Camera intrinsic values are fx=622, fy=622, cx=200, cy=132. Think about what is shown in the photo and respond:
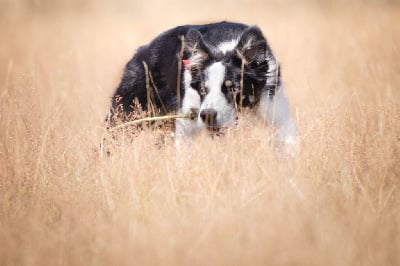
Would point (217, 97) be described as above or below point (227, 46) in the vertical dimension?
below

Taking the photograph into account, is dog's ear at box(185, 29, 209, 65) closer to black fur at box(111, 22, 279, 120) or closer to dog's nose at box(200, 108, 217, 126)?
black fur at box(111, 22, 279, 120)

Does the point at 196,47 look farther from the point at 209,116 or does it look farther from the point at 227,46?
the point at 209,116

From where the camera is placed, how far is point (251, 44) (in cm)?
513

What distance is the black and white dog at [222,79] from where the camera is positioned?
4.95 meters

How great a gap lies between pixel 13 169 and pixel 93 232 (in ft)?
4.47

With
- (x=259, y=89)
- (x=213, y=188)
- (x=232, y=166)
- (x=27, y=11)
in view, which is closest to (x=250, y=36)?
(x=259, y=89)

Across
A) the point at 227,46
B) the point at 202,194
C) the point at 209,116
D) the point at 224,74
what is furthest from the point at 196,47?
the point at 202,194

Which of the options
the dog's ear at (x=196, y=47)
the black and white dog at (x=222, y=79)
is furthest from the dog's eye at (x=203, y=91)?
the dog's ear at (x=196, y=47)

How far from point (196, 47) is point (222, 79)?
1.45 feet

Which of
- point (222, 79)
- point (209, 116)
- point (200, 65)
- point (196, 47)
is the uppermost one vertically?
point (196, 47)

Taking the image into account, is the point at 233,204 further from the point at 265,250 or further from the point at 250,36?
the point at 250,36

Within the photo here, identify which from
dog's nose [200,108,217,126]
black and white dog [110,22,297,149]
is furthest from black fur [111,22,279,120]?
dog's nose [200,108,217,126]

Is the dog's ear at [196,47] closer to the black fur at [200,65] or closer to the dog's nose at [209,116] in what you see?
the black fur at [200,65]

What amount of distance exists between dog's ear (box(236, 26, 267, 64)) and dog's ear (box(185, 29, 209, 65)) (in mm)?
287
